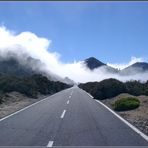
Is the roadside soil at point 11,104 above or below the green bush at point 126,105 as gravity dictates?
below

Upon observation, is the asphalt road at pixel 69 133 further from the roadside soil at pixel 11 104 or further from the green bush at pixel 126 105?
the green bush at pixel 126 105

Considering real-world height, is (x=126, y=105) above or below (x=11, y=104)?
above

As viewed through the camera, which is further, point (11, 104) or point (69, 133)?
point (11, 104)

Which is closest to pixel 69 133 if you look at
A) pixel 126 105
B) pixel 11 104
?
pixel 126 105

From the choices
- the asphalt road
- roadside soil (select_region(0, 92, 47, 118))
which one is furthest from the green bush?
roadside soil (select_region(0, 92, 47, 118))

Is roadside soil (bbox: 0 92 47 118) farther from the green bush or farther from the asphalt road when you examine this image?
the green bush

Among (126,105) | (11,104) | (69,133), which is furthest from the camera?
(11,104)

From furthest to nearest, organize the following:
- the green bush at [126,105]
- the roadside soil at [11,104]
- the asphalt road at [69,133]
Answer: the roadside soil at [11,104] < the green bush at [126,105] < the asphalt road at [69,133]

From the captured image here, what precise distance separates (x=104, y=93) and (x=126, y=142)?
26.7 m

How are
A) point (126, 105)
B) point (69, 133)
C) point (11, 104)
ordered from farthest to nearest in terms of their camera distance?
point (11, 104)
point (126, 105)
point (69, 133)

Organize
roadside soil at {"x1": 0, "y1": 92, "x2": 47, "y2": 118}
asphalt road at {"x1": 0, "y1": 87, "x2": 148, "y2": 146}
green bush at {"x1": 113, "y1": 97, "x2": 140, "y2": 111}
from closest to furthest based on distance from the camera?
asphalt road at {"x1": 0, "y1": 87, "x2": 148, "y2": 146} → green bush at {"x1": 113, "y1": 97, "x2": 140, "y2": 111} → roadside soil at {"x1": 0, "y1": 92, "x2": 47, "y2": 118}

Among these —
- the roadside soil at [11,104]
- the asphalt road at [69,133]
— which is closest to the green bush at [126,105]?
the asphalt road at [69,133]

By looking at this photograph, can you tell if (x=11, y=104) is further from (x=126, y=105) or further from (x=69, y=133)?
(x=69, y=133)

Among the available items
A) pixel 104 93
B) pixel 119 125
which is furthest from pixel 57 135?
pixel 104 93
